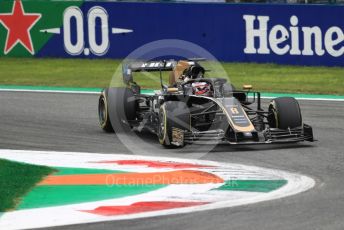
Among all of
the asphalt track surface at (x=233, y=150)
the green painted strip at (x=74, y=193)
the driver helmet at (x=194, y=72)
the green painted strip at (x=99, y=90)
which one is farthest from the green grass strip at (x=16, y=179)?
the green painted strip at (x=99, y=90)

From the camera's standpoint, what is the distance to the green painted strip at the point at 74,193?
930cm

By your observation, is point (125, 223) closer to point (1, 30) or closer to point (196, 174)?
point (196, 174)

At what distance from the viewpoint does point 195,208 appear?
889 cm

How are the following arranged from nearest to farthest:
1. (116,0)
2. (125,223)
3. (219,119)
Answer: (125,223) < (219,119) < (116,0)

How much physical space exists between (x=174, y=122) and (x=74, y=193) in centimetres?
317

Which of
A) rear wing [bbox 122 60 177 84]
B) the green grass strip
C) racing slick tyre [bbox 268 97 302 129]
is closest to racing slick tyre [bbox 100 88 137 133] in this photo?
rear wing [bbox 122 60 177 84]

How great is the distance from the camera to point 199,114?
13047mm

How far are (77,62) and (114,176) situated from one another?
49.5 ft

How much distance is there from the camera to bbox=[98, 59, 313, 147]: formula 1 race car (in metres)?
12.7

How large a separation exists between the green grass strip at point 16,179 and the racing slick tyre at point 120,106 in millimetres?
3104

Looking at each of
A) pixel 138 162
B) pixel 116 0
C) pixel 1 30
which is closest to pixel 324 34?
pixel 116 0

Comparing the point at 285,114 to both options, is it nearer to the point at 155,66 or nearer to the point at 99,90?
the point at 155,66

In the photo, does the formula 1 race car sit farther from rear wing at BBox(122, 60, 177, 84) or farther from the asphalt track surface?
the asphalt track surface

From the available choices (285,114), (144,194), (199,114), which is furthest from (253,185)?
(285,114)
